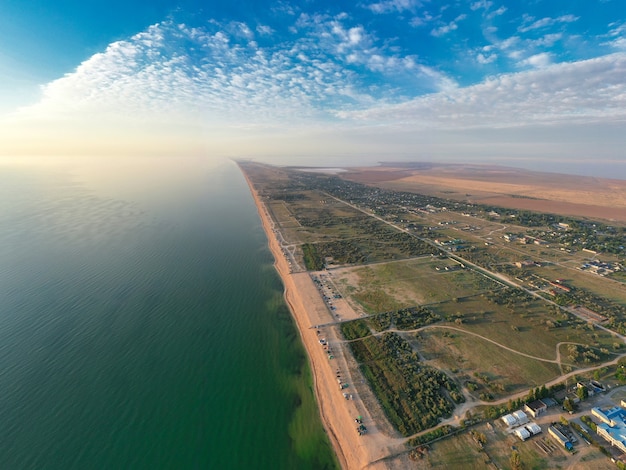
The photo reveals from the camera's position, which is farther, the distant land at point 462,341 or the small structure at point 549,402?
the small structure at point 549,402

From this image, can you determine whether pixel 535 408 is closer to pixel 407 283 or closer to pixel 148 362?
pixel 407 283

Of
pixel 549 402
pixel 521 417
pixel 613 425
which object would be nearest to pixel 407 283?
pixel 549 402

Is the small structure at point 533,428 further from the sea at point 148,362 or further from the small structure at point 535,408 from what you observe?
the sea at point 148,362

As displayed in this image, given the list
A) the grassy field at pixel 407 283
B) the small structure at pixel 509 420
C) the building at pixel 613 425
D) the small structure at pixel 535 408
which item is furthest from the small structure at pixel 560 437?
the grassy field at pixel 407 283

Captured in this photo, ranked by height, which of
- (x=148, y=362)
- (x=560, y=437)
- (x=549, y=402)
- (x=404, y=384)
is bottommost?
(x=148, y=362)

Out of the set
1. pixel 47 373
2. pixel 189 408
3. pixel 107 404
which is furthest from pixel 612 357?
pixel 47 373

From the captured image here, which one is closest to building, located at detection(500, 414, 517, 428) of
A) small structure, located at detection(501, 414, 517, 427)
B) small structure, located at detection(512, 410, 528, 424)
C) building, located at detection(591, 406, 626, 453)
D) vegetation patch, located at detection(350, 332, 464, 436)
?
small structure, located at detection(501, 414, 517, 427)
